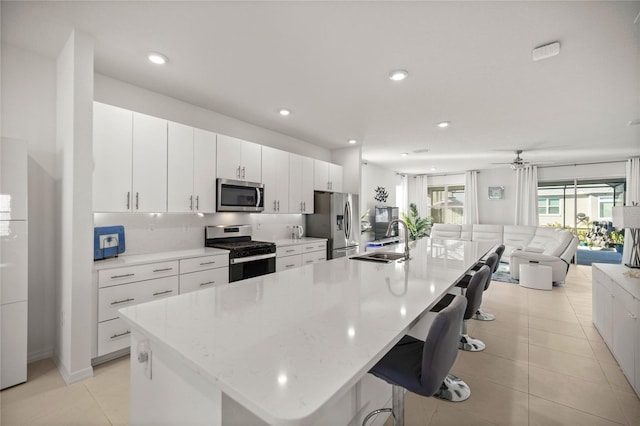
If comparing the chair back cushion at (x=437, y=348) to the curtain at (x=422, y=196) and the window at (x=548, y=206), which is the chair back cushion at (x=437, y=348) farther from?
the curtain at (x=422, y=196)

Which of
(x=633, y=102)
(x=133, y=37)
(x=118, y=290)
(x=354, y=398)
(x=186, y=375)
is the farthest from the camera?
(x=633, y=102)

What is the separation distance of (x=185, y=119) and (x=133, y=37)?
1.36 m

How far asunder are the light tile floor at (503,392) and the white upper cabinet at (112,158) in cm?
139

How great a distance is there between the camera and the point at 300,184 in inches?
185

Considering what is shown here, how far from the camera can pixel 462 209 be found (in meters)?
9.47

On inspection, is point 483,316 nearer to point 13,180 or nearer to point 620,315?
point 620,315

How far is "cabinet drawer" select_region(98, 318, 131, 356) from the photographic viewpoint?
7.95 ft

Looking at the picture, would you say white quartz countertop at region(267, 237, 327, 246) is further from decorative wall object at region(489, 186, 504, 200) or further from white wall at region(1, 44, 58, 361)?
decorative wall object at region(489, 186, 504, 200)

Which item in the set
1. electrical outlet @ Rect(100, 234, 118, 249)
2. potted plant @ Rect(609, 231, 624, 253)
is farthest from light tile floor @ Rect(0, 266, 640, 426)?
potted plant @ Rect(609, 231, 624, 253)

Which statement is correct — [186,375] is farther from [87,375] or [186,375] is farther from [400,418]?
[87,375]

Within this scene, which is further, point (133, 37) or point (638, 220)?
point (638, 220)

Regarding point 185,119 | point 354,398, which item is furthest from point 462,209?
point 354,398

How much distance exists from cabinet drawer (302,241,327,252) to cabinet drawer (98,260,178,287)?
6.52 ft

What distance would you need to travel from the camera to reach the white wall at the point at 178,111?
2.89 metres
